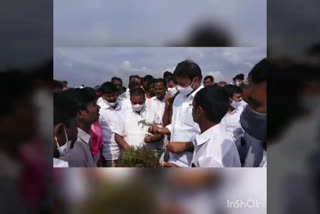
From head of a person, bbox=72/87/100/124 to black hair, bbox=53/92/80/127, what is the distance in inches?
1.1

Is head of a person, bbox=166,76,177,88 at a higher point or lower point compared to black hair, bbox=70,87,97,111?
higher

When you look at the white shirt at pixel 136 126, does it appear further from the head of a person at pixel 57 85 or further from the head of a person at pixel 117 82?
the head of a person at pixel 57 85

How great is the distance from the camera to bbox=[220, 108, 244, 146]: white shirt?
2898 mm

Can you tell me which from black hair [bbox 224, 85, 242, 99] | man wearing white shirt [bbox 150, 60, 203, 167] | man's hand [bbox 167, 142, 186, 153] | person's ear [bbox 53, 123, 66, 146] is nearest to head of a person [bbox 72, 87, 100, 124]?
person's ear [bbox 53, 123, 66, 146]

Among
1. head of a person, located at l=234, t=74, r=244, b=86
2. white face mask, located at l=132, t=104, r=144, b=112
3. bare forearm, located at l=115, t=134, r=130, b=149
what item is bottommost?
→ bare forearm, located at l=115, t=134, r=130, b=149

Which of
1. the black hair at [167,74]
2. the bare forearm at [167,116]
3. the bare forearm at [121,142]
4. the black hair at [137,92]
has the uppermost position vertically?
the black hair at [167,74]

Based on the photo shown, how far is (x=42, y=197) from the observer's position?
2949 mm

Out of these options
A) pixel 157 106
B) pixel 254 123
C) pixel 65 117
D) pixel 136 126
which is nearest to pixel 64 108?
pixel 65 117

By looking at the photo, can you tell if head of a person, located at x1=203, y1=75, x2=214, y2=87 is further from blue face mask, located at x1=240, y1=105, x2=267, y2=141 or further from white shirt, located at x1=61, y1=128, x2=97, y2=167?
white shirt, located at x1=61, y1=128, x2=97, y2=167

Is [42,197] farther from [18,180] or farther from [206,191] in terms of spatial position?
[206,191]

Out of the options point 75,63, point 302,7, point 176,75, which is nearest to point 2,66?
point 75,63

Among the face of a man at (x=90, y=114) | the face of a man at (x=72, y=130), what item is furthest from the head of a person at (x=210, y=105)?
the face of a man at (x=72, y=130)

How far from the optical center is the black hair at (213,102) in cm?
290

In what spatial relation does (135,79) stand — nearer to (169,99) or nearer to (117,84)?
(117,84)
